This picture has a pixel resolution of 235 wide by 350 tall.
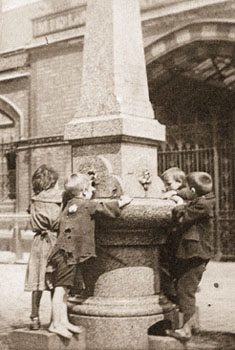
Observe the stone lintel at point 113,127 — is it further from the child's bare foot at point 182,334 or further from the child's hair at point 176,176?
the child's bare foot at point 182,334

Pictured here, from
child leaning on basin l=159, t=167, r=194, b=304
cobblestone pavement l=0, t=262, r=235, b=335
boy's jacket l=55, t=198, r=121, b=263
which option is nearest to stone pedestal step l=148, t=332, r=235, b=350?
child leaning on basin l=159, t=167, r=194, b=304

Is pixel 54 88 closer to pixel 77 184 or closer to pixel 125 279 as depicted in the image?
pixel 77 184

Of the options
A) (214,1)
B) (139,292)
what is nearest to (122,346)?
(139,292)

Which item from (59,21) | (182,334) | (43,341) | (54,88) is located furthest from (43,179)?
(59,21)

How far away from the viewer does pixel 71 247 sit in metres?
4.56

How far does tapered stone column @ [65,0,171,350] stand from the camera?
4.59 m

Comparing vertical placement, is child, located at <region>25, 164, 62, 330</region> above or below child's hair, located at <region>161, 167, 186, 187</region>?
below

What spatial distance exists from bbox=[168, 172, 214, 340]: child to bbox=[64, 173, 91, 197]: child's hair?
722 mm

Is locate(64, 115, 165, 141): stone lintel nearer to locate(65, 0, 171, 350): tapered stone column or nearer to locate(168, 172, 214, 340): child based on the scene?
locate(65, 0, 171, 350): tapered stone column

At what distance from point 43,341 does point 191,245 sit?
1318 mm

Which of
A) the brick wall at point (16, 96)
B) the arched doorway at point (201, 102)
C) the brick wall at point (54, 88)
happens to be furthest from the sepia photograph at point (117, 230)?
the brick wall at point (16, 96)

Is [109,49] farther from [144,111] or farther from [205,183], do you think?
[205,183]

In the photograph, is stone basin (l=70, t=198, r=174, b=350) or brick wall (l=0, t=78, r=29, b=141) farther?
brick wall (l=0, t=78, r=29, b=141)

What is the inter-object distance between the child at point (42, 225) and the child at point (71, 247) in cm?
69
